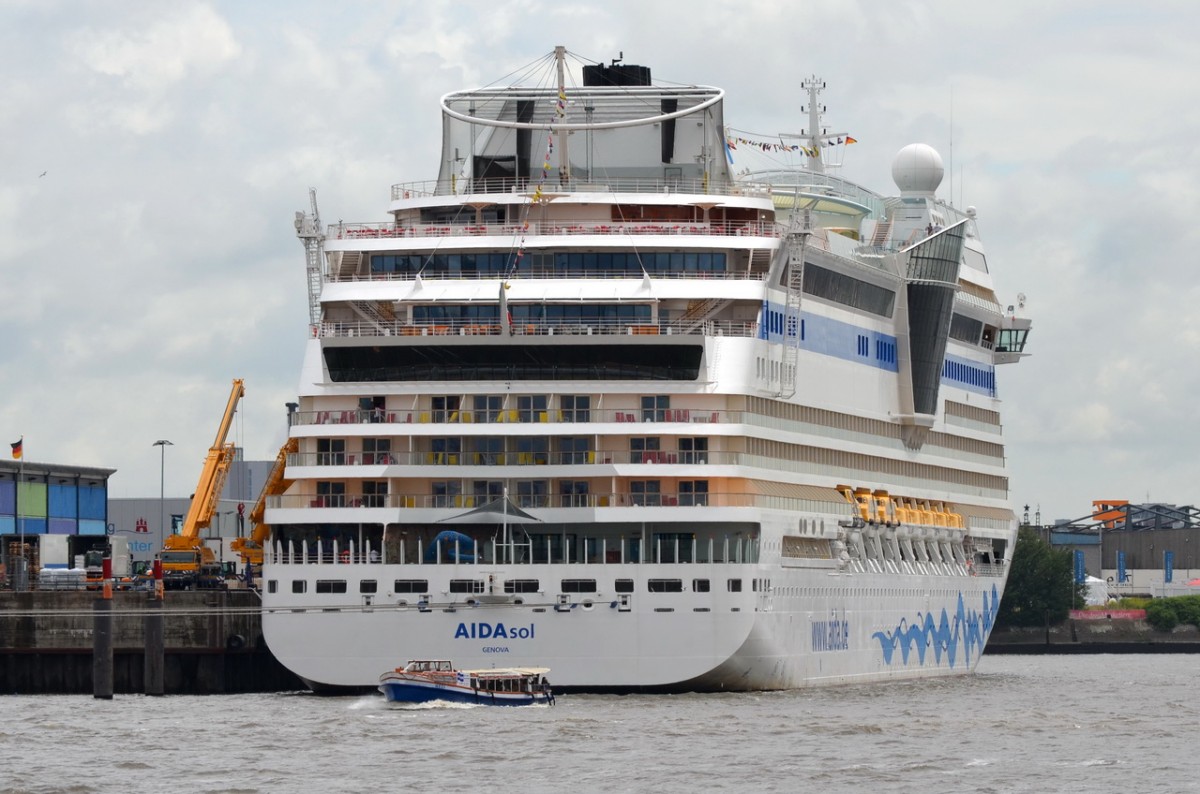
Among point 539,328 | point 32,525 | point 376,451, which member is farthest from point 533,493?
point 32,525

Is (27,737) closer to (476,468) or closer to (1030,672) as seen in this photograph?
(476,468)

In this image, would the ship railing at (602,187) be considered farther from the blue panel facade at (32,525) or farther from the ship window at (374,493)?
the blue panel facade at (32,525)

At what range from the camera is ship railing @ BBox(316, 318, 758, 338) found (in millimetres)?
76375

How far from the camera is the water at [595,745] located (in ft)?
188

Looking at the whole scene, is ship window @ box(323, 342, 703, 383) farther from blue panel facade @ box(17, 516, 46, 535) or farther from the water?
blue panel facade @ box(17, 516, 46, 535)

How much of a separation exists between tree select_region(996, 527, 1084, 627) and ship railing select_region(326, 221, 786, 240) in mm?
96201

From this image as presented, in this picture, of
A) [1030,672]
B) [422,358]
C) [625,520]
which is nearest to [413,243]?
[422,358]

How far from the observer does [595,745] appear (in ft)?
206

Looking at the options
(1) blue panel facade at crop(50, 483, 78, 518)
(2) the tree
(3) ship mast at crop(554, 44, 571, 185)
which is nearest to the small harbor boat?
(3) ship mast at crop(554, 44, 571, 185)

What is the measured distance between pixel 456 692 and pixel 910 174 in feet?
131

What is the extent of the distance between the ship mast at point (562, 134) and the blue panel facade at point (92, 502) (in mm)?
32998

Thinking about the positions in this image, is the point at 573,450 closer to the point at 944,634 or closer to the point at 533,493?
the point at 533,493

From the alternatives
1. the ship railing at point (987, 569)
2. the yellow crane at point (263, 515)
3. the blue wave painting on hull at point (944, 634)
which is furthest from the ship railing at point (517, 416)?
the ship railing at point (987, 569)

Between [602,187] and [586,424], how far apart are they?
10.0 metres
